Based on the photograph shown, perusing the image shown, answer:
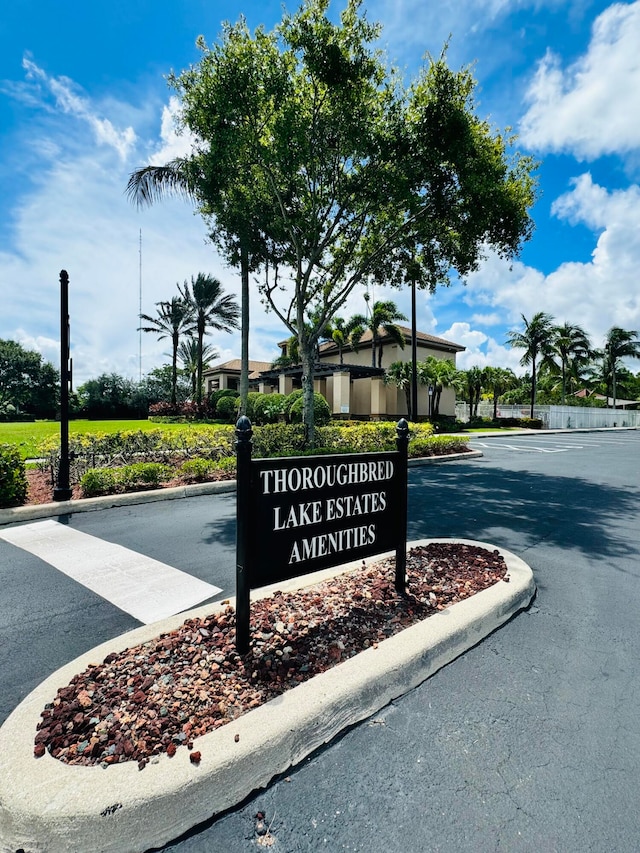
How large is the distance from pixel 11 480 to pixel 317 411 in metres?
15.0

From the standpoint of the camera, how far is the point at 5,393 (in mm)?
40062

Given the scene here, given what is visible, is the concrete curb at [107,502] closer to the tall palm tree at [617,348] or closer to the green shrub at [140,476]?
the green shrub at [140,476]

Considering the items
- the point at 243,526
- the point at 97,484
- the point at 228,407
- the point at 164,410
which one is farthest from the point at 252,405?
the point at 243,526

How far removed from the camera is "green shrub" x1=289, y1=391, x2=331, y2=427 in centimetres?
2064

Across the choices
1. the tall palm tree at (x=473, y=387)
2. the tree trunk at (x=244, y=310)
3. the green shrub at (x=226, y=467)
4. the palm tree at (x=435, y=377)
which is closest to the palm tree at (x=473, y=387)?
the tall palm tree at (x=473, y=387)

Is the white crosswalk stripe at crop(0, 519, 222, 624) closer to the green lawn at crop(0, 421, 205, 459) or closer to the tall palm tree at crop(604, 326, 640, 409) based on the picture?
the green lawn at crop(0, 421, 205, 459)

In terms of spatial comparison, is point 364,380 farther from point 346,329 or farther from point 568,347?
point 568,347

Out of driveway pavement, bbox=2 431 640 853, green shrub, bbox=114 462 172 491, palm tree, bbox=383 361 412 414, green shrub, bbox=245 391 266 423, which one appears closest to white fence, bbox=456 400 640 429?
palm tree, bbox=383 361 412 414

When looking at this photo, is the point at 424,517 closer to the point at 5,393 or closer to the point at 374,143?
the point at 374,143

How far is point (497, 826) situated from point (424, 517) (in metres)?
5.08

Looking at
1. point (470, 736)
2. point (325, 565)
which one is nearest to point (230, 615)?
Result: point (325, 565)

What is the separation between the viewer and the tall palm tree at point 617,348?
54.1 meters

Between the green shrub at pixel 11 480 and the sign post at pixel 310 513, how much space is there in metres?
5.94

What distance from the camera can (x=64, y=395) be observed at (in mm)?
7789
